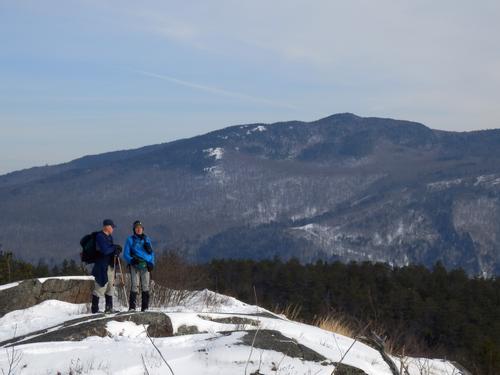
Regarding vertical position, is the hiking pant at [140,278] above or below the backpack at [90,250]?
below

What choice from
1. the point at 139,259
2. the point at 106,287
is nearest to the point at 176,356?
the point at 139,259

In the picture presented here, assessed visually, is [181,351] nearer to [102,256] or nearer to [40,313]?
[102,256]

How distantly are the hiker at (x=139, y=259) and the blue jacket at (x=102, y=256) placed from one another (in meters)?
0.45

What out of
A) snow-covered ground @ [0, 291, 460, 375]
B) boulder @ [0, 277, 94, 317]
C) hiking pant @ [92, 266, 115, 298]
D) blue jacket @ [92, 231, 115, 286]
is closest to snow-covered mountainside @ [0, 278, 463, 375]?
snow-covered ground @ [0, 291, 460, 375]

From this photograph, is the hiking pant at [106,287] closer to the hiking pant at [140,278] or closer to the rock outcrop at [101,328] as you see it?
the hiking pant at [140,278]

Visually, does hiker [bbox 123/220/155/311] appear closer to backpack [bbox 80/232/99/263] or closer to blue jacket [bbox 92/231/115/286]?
blue jacket [bbox 92/231/115/286]

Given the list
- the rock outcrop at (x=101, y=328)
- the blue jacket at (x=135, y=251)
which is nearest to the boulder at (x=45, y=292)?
the blue jacket at (x=135, y=251)

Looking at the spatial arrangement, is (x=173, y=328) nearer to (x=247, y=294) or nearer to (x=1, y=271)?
(x=1, y=271)

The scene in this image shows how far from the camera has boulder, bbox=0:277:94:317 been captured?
15.6m

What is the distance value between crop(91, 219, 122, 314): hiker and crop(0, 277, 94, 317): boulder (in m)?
4.09

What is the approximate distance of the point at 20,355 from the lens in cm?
649

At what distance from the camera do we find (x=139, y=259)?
1184cm

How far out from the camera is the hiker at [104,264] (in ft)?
39.7

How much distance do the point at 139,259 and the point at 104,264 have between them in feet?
2.64
